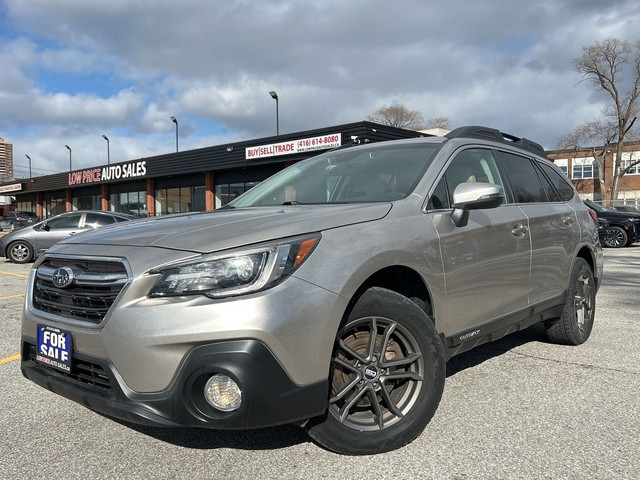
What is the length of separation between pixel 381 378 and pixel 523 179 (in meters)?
2.40

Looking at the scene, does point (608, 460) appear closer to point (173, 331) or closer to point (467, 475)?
point (467, 475)

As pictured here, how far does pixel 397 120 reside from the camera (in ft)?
225

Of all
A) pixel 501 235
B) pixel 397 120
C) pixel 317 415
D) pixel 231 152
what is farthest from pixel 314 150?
pixel 397 120

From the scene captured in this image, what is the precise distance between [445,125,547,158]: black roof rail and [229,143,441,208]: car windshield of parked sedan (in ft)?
1.16

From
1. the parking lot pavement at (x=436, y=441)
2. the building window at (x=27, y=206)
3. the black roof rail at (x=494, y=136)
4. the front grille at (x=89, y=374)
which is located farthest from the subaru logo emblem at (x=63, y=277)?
the building window at (x=27, y=206)

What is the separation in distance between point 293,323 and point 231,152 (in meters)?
23.8

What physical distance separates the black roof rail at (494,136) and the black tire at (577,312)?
1090 millimetres

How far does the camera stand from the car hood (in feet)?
7.49

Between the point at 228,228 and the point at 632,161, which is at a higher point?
the point at 632,161

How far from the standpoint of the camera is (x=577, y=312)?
15.1ft

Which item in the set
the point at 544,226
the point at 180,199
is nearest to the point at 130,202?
the point at 180,199

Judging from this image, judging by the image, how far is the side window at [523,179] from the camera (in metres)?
4.00

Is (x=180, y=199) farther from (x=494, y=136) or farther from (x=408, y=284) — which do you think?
(x=408, y=284)

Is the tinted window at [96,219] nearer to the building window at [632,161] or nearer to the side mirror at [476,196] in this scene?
the side mirror at [476,196]
